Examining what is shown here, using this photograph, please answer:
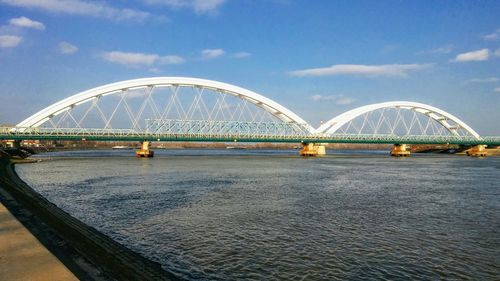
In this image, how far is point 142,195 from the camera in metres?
21.6

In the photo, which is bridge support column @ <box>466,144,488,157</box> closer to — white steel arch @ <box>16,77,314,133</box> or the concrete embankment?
white steel arch @ <box>16,77,314,133</box>

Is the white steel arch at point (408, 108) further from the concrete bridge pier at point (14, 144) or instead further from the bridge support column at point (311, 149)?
the concrete bridge pier at point (14, 144)

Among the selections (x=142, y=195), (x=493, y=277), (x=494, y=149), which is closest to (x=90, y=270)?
(x=493, y=277)

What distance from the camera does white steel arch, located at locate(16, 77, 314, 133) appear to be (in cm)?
6869

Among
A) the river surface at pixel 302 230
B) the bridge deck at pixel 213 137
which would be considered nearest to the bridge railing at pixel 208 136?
the bridge deck at pixel 213 137

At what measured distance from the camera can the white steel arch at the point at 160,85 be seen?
68688 mm

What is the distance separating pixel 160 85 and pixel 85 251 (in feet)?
220

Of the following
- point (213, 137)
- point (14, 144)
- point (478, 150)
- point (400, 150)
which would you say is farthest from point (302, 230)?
point (478, 150)

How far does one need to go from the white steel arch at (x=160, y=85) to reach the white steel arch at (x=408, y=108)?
928 cm

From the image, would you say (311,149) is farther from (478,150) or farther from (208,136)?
(478,150)

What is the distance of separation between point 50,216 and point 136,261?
20.5 feet

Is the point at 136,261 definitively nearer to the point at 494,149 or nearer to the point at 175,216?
the point at 175,216

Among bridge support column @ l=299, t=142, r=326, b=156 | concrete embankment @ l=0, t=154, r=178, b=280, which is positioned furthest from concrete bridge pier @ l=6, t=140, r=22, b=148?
concrete embankment @ l=0, t=154, r=178, b=280

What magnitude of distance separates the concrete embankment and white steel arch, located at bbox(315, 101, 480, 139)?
263ft
